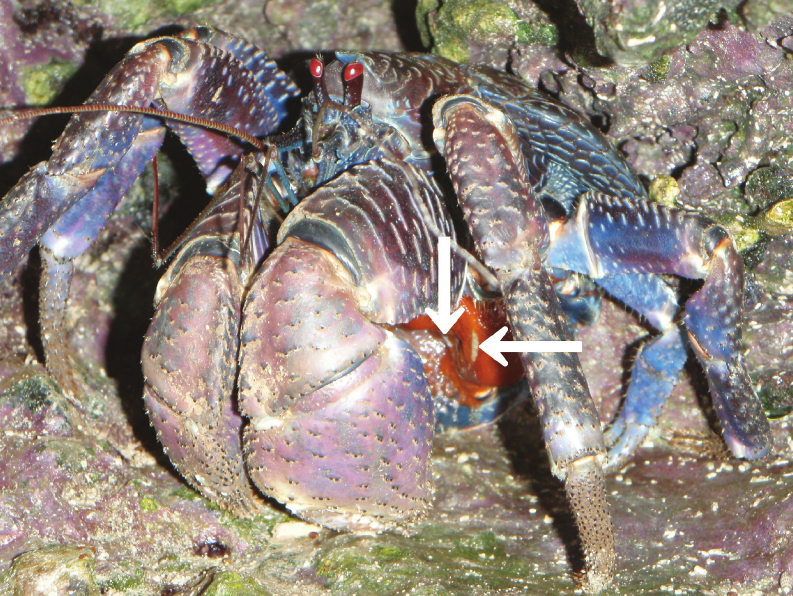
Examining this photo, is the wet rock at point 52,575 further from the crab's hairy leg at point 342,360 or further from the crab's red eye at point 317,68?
the crab's red eye at point 317,68

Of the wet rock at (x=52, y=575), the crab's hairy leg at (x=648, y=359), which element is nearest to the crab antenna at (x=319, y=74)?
the crab's hairy leg at (x=648, y=359)

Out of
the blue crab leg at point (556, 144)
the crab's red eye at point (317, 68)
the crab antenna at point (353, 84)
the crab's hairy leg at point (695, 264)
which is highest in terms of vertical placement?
the crab's red eye at point (317, 68)

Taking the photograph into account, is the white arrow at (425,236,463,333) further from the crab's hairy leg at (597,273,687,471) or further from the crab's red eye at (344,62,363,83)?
the crab's hairy leg at (597,273,687,471)

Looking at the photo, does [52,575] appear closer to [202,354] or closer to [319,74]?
[202,354]

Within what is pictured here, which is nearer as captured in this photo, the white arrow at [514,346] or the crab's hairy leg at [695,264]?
the white arrow at [514,346]

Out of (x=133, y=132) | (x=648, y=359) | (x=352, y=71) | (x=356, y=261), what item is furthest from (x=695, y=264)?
(x=133, y=132)
